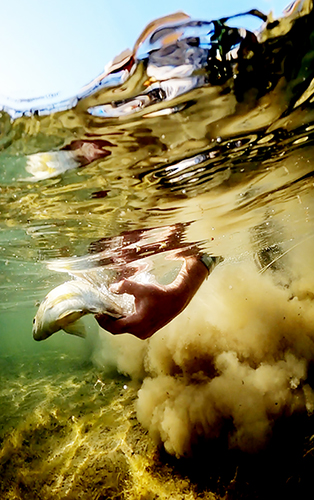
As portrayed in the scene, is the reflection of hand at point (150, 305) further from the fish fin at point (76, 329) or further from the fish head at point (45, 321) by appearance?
the fish head at point (45, 321)

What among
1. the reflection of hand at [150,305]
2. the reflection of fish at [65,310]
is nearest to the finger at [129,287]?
the reflection of hand at [150,305]

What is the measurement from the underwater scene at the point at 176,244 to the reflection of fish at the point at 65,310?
0.8 inches

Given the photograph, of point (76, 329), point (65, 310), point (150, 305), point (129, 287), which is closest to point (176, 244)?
point (129, 287)

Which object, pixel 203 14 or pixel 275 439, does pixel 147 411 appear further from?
pixel 203 14

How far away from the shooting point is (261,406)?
754 cm

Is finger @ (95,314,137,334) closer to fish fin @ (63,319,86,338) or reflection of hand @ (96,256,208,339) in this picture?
reflection of hand @ (96,256,208,339)

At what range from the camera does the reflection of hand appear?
4.41 meters

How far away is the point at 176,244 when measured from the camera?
12.8 metres

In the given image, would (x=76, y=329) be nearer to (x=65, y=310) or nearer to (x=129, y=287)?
(x=65, y=310)

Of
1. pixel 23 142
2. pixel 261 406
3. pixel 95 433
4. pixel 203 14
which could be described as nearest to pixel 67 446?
pixel 95 433

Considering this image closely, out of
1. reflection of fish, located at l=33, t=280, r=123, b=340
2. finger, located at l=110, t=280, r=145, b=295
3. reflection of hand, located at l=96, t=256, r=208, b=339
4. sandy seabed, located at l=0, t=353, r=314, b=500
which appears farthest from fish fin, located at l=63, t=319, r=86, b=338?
A: sandy seabed, located at l=0, t=353, r=314, b=500

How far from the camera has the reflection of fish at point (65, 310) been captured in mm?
3379

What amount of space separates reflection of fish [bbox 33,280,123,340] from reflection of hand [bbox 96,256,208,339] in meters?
0.58

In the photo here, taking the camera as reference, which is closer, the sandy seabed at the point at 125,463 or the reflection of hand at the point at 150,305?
the reflection of hand at the point at 150,305
